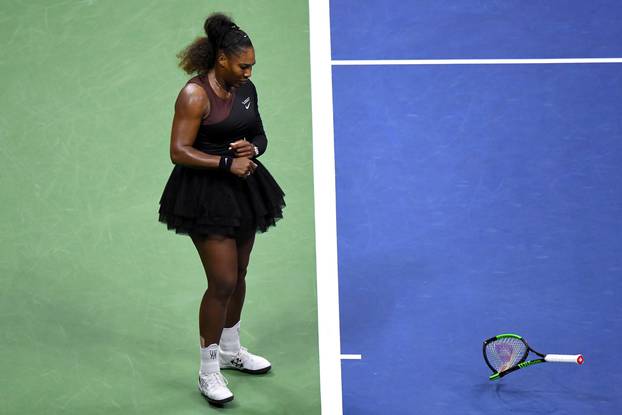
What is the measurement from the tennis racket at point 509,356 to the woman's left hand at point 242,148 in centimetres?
182

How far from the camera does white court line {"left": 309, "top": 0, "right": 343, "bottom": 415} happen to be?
6.48 meters

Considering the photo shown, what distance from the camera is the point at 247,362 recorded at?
6.52 metres

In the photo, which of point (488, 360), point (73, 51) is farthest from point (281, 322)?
point (73, 51)

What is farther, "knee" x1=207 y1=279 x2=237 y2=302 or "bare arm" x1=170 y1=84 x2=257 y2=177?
"knee" x1=207 y1=279 x2=237 y2=302

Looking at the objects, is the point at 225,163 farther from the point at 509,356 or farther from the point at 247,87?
the point at 509,356

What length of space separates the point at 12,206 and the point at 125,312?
4.61 ft

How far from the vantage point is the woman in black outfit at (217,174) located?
5.85m

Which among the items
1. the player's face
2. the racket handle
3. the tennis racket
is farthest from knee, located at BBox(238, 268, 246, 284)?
the racket handle

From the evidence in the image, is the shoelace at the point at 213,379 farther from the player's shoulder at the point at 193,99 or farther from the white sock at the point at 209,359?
the player's shoulder at the point at 193,99

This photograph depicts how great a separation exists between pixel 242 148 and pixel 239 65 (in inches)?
17.8

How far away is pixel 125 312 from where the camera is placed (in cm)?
709

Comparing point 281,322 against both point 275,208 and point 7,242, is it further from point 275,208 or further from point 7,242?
point 7,242

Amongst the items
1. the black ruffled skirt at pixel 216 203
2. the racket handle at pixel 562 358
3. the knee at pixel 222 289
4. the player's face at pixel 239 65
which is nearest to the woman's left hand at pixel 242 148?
the black ruffled skirt at pixel 216 203

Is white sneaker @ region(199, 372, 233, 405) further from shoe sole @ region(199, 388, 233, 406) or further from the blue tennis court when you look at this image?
the blue tennis court
